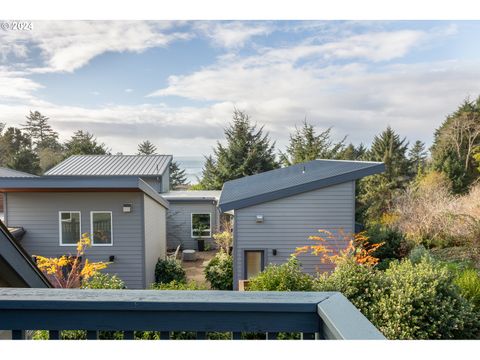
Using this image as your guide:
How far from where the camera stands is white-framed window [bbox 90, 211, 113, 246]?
530cm

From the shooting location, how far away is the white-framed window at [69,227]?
5.30 metres

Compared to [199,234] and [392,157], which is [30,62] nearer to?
[199,234]

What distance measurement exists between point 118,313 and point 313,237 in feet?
13.7

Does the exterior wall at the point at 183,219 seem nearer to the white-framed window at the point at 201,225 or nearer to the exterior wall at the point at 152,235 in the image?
the white-framed window at the point at 201,225

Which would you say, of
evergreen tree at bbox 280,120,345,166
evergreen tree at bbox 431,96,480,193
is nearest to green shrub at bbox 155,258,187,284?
evergreen tree at bbox 280,120,345,166

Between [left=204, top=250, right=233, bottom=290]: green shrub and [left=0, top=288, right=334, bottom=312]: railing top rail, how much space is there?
4890 millimetres

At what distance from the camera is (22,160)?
14711 mm

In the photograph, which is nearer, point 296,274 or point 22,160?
point 296,274

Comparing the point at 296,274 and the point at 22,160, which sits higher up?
the point at 22,160

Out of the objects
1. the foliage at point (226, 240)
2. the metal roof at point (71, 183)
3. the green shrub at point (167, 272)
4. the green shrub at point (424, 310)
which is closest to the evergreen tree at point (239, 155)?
the foliage at point (226, 240)

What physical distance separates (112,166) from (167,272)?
479 cm

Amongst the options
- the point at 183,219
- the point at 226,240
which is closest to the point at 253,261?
the point at 226,240

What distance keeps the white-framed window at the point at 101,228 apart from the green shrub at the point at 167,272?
4.03 ft

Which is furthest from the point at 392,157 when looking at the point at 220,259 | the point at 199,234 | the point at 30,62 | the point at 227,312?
the point at 30,62
